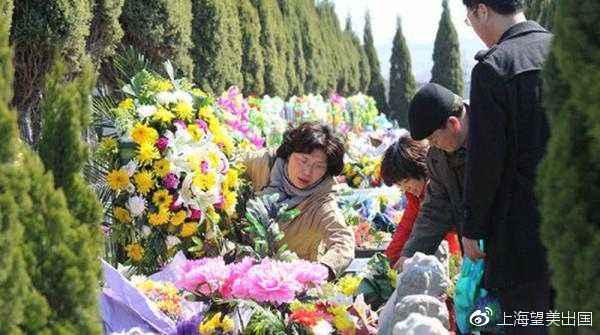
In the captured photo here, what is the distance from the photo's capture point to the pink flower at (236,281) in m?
2.48

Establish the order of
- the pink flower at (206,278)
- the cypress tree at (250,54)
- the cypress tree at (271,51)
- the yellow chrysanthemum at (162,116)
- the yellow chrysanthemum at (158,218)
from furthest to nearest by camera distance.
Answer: the cypress tree at (271,51) → the cypress tree at (250,54) → the yellow chrysanthemum at (162,116) → the yellow chrysanthemum at (158,218) → the pink flower at (206,278)

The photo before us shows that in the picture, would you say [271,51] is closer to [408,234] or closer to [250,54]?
[250,54]

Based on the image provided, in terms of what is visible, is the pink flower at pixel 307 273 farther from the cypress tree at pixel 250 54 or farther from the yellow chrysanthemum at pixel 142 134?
the cypress tree at pixel 250 54

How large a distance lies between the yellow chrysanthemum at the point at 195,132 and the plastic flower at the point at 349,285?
1.10 m

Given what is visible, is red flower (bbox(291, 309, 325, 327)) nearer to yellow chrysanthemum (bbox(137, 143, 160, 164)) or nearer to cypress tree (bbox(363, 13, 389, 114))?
yellow chrysanthemum (bbox(137, 143, 160, 164))

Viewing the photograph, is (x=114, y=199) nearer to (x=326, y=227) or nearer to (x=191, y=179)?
(x=191, y=179)

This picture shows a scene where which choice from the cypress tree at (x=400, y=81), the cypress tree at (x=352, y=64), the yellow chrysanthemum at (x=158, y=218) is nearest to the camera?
the yellow chrysanthemum at (x=158, y=218)

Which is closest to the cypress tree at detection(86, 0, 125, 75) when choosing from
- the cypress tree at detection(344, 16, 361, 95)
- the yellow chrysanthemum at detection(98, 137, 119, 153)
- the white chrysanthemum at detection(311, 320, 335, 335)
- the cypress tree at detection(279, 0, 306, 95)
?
the yellow chrysanthemum at detection(98, 137, 119, 153)

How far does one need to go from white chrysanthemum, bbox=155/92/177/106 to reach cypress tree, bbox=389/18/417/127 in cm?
3200

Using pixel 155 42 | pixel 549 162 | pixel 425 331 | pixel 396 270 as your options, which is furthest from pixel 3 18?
pixel 155 42

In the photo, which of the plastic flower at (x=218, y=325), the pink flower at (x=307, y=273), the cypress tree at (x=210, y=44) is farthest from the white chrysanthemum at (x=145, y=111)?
the cypress tree at (x=210, y=44)

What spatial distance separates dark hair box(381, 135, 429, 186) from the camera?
3.77 meters

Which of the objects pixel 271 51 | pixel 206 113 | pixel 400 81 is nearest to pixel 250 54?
pixel 271 51

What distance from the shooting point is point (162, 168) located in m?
3.73
